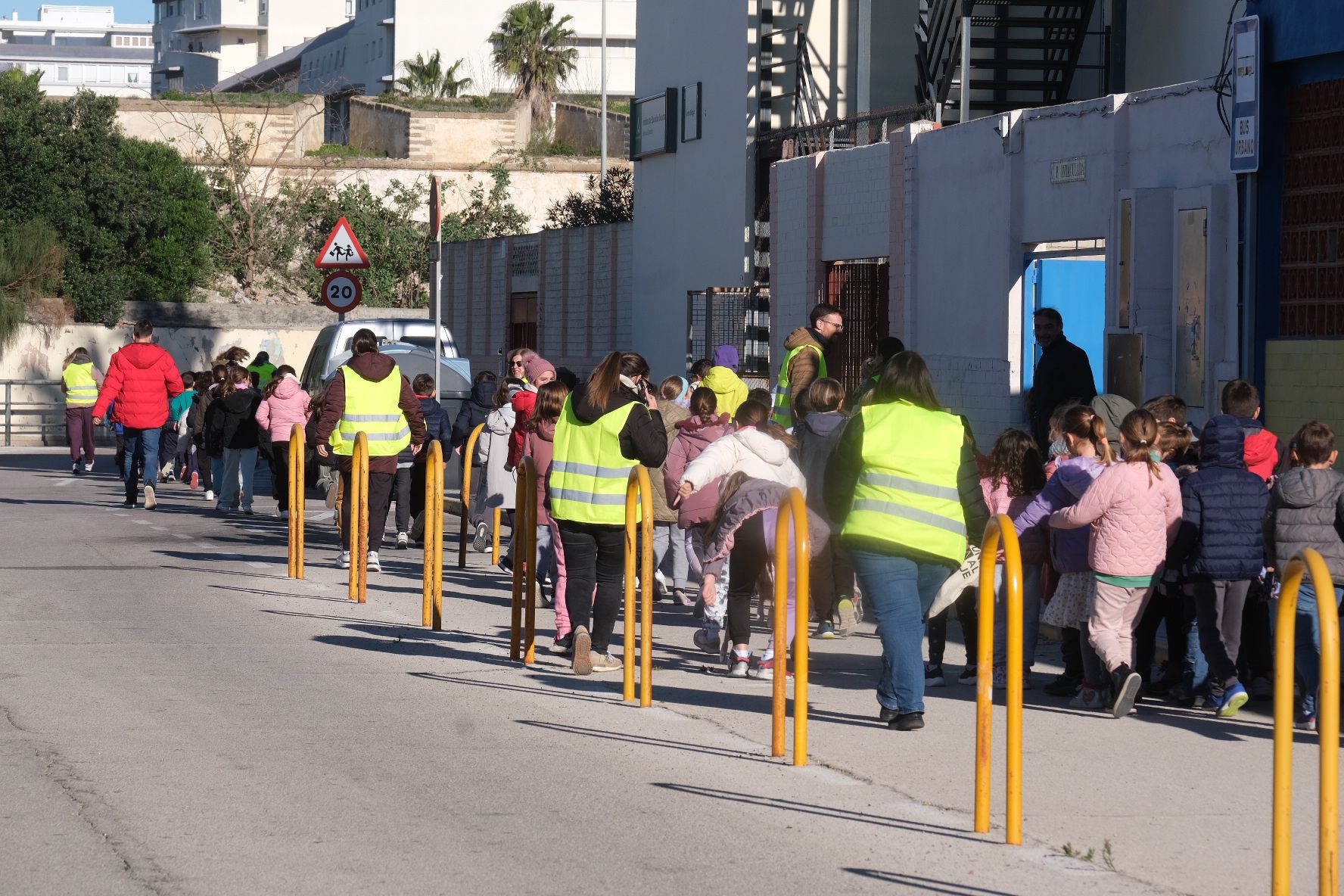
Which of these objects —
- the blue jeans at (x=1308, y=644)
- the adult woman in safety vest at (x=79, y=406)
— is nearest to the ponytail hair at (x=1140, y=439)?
the blue jeans at (x=1308, y=644)

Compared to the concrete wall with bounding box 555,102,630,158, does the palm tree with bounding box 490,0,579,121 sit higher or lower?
higher

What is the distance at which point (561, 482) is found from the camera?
11172mm

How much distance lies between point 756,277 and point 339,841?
74.5 ft

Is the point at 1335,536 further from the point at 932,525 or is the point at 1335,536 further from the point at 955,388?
the point at 955,388

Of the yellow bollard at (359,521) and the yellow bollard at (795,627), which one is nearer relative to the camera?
the yellow bollard at (795,627)

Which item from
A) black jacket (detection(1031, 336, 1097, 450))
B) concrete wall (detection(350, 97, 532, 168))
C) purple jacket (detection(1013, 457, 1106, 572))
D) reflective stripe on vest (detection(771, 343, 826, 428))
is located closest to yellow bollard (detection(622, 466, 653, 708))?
purple jacket (detection(1013, 457, 1106, 572))

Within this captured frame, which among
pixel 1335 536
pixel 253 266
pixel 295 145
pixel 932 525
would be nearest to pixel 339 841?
pixel 932 525

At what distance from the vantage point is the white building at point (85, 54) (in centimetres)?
16300

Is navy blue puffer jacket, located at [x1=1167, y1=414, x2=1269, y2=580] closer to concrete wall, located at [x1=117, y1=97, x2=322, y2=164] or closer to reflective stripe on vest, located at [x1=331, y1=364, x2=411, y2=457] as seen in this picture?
reflective stripe on vest, located at [x1=331, y1=364, x2=411, y2=457]

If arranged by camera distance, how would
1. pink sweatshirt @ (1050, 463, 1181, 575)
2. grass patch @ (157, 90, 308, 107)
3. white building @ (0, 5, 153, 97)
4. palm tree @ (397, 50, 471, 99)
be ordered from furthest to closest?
1. white building @ (0, 5, 153, 97)
2. palm tree @ (397, 50, 471, 99)
3. grass patch @ (157, 90, 308, 107)
4. pink sweatshirt @ (1050, 463, 1181, 575)

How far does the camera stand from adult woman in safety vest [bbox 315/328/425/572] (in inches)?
617

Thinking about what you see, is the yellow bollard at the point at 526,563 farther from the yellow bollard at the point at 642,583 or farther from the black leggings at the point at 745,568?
the yellow bollard at the point at 642,583

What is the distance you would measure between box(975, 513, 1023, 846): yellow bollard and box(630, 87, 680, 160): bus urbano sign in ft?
84.1

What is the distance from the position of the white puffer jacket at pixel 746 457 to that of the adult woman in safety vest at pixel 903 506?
1704 mm
